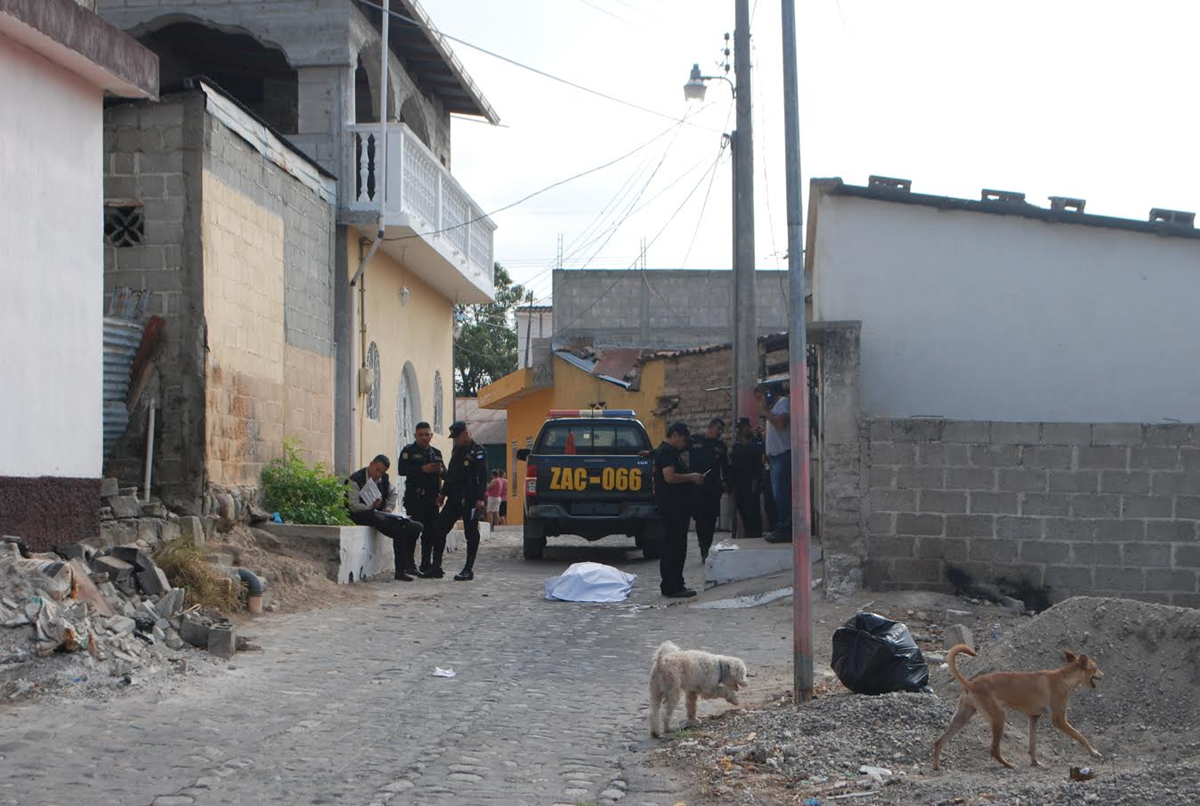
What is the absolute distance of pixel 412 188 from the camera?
58.1 ft

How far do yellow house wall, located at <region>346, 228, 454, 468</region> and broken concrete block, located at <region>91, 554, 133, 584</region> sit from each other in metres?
8.01

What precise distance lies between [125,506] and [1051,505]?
320 inches

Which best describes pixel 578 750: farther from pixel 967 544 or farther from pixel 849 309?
pixel 849 309

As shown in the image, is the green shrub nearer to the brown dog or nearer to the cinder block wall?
the cinder block wall

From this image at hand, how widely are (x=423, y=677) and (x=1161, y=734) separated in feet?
15.3

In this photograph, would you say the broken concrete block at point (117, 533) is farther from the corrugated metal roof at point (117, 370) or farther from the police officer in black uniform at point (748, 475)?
the police officer in black uniform at point (748, 475)

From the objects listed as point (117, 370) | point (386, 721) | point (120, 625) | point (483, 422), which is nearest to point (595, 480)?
point (117, 370)

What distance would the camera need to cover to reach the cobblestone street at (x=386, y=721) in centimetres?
596

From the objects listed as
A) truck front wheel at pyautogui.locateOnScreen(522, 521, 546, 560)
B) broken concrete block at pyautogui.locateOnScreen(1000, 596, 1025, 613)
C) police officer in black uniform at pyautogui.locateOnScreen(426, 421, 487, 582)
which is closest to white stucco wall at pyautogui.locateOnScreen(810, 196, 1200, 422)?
broken concrete block at pyautogui.locateOnScreen(1000, 596, 1025, 613)

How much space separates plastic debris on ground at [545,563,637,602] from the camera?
13266mm

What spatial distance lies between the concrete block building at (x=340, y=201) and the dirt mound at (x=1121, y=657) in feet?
25.1

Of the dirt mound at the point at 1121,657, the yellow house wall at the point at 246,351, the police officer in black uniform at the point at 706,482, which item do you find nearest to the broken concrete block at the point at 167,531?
the yellow house wall at the point at 246,351

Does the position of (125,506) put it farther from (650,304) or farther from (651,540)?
(650,304)

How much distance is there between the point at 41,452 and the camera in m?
9.76
